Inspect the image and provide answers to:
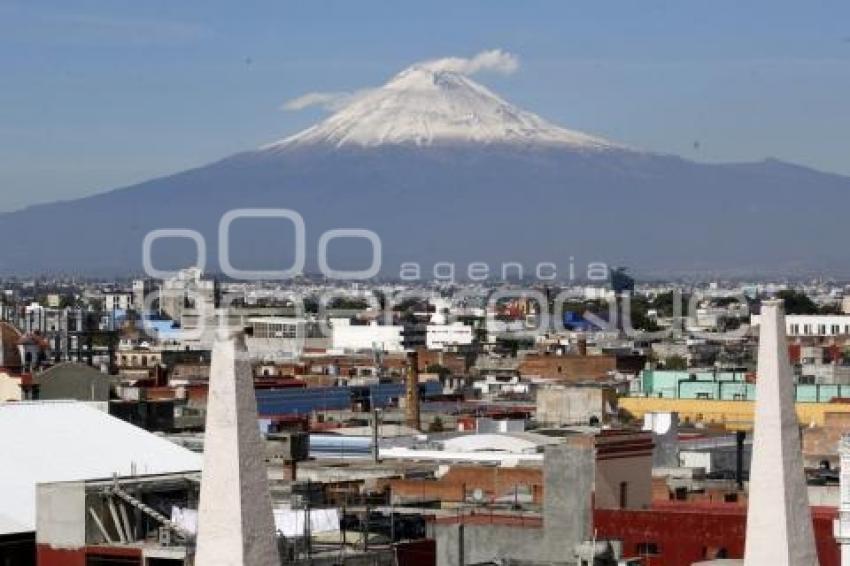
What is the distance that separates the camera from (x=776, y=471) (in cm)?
2225

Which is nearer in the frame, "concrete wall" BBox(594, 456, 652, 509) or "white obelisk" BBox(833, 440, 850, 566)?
"white obelisk" BBox(833, 440, 850, 566)

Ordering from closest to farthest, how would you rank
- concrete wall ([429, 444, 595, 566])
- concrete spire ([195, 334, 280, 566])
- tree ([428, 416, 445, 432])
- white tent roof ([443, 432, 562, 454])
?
concrete spire ([195, 334, 280, 566]) → concrete wall ([429, 444, 595, 566]) → white tent roof ([443, 432, 562, 454]) → tree ([428, 416, 445, 432])

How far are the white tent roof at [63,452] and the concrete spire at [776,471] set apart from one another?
1956 centimetres

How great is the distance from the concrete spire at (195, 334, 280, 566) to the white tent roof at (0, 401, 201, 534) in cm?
2015

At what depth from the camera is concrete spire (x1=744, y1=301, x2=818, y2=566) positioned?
22.2 metres

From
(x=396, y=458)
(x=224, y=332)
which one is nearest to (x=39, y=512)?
(x=224, y=332)

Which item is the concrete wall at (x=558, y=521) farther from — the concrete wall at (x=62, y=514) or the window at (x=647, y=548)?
the concrete wall at (x=62, y=514)

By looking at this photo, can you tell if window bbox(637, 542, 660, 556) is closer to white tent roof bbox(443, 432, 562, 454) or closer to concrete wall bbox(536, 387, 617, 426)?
white tent roof bbox(443, 432, 562, 454)

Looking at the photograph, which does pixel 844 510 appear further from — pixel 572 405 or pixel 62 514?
pixel 572 405

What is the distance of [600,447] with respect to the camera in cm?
3553

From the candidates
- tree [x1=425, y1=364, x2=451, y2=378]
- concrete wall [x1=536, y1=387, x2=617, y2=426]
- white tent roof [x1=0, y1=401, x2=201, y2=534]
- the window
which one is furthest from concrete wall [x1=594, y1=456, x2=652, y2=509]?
tree [x1=425, y1=364, x2=451, y2=378]

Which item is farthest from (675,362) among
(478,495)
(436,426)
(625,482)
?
(625,482)

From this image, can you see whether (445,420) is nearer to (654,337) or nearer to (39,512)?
(39,512)

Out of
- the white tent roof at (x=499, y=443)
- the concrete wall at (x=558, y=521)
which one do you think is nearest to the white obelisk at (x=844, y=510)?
the concrete wall at (x=558, y=521)
